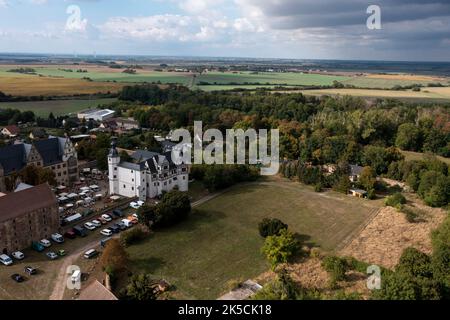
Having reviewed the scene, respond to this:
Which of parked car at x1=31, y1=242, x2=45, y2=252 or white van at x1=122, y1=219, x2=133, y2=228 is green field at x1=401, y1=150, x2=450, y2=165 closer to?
white van at x1=122, y1=219, x2=133, y2=228

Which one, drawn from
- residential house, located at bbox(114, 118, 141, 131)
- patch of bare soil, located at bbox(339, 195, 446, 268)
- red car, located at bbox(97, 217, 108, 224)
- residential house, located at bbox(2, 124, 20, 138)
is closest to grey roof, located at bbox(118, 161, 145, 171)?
red car, located at bbox(97, 217, 108, 224)

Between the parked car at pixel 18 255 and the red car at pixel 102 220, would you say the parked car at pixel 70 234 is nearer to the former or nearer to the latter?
the red car at pixel 102 220

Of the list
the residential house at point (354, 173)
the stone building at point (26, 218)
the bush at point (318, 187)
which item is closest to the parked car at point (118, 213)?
the stone building at point (26, 218)

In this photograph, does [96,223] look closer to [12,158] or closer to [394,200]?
[12,158]

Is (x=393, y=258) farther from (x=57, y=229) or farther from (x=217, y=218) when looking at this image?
(x=57, y=229)

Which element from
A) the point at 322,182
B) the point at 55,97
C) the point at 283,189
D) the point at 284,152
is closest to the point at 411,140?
the point at 284,152
